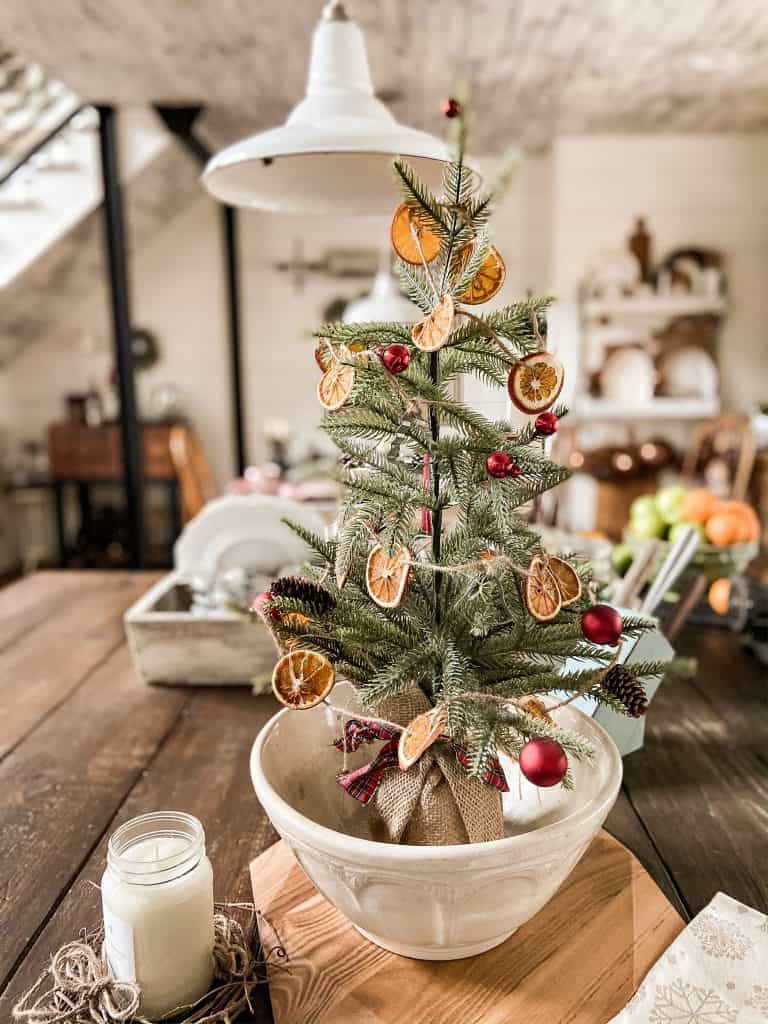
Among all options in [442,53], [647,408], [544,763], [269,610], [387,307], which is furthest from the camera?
[647,408]

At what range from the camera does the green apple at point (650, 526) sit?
1375 millimetres

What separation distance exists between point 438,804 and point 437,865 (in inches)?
3.2

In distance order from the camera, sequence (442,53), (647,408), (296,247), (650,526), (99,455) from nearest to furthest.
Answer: (650,526)
(442,53)
(647,408)
(99,455)
(296,247)

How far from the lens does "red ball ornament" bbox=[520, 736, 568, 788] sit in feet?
1.55

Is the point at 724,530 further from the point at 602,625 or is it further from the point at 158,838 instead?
the point at 158,838

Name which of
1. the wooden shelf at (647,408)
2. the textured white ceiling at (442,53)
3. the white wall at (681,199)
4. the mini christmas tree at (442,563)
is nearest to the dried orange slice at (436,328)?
the mini christmas tree at (442,563)

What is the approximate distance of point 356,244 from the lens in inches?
207

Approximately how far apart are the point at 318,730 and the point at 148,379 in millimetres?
5104

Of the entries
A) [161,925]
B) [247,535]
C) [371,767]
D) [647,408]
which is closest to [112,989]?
[161,925]

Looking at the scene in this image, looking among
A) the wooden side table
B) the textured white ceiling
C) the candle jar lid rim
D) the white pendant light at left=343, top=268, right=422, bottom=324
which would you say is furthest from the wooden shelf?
the candle jar lid rim

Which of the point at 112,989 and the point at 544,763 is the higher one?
the point at 544,763

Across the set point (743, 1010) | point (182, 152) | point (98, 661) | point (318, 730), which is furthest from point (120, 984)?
point (182, 152)

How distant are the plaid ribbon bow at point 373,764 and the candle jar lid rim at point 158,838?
0.40 feet

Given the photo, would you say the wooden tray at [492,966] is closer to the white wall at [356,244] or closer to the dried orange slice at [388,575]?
the dried orange slice at [388,575]
